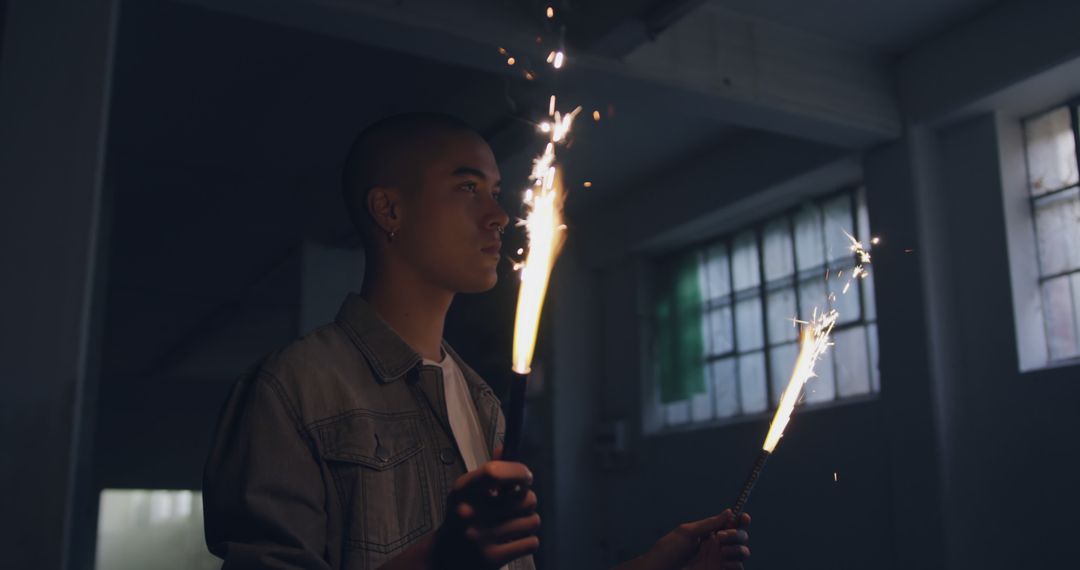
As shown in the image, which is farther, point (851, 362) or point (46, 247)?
point (851, 362)

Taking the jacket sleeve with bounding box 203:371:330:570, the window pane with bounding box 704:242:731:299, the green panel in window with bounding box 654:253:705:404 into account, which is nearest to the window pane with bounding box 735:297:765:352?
the window pane with bounding box 704:242:731:299

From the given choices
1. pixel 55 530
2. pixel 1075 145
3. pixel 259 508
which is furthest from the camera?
pixel 1075 145

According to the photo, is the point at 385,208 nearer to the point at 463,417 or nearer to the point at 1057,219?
the point at 463,417

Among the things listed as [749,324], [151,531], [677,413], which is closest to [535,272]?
[749,324]

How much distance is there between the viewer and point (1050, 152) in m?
5.27

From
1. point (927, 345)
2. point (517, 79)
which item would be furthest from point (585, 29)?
point (927, 345)

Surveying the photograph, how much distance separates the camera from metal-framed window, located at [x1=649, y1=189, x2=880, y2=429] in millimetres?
6207

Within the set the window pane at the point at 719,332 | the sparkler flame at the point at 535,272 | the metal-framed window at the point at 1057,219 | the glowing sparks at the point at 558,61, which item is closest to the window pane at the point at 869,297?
the metal-framed window at the point at 1057,219

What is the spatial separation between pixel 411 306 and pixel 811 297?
519 cm

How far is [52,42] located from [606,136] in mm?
3974

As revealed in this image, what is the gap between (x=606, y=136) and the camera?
689 centimetres

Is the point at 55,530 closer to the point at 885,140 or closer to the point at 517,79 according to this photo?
the point at 517,79

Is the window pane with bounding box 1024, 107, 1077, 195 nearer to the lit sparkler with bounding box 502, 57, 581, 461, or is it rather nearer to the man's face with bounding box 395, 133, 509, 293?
the man's face with bounding box 395, 133, 509, 293

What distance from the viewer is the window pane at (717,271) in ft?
23.9
